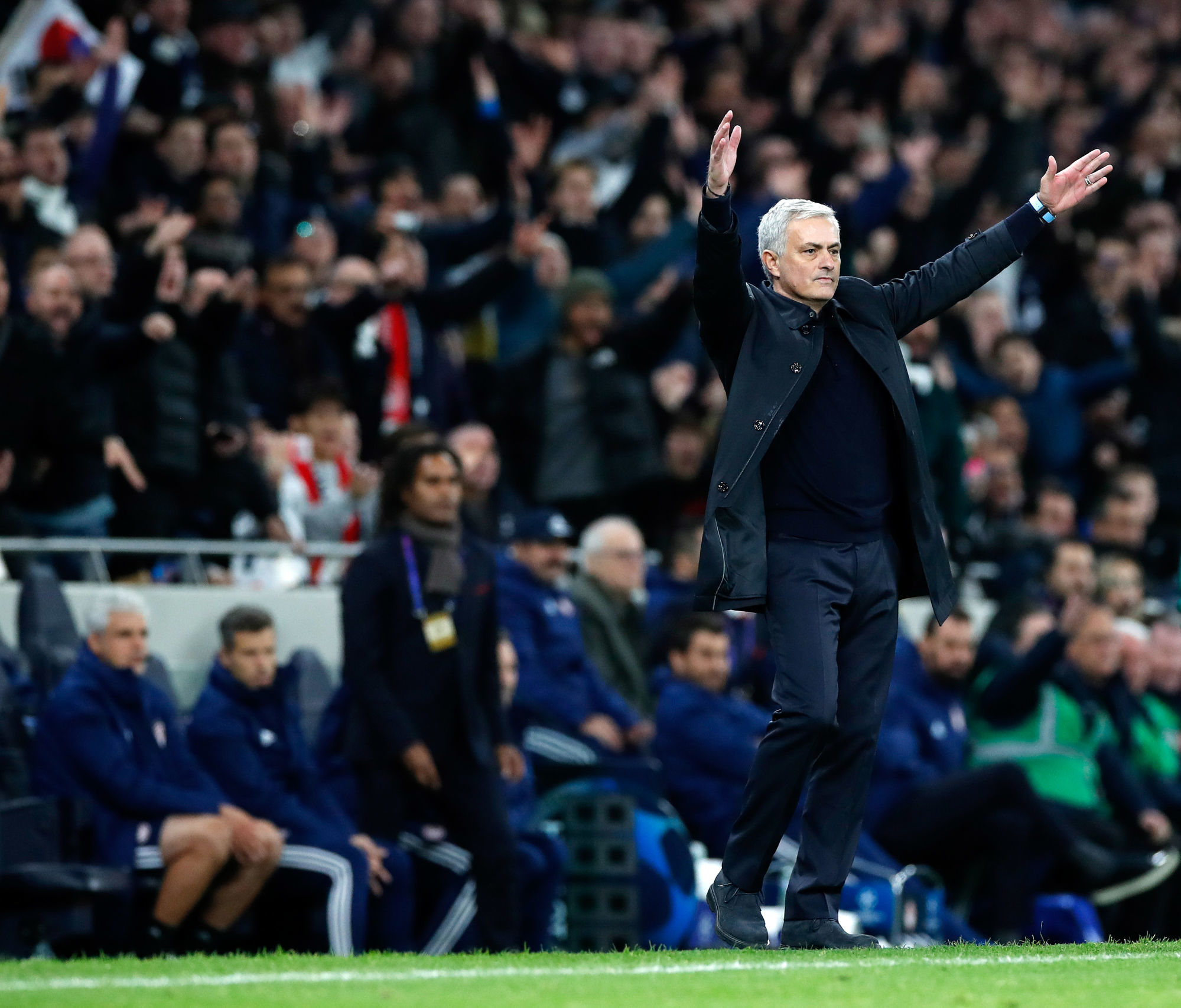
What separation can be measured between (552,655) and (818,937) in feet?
14.0

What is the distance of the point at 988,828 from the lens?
35.0 feet

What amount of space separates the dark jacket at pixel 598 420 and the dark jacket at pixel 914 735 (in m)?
1.78

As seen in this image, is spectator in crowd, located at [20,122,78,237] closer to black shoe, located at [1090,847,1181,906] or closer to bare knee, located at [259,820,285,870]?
bare knee, located at [259,820,285,870]

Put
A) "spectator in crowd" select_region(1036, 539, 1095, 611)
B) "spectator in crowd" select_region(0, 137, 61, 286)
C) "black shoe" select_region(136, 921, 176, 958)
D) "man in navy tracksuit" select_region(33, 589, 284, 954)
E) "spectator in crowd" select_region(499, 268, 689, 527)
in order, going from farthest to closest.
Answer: "spectator in crowd" select_region(1036, 539, 1095, 611), "spectator in crowd" select_region(499, 268, 689, 527), "spectator in crowd" select_region(0, 137, 61, 286), "man in navy tracksuit" select_region(33, 589, 284, 954), "black shoe" select_region(136, 921, 176, 958)

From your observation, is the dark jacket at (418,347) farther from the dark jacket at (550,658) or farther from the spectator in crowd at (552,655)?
the dark jacket at (550,658)

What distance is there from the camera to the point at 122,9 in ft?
41.0

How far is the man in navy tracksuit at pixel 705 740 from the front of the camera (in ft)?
32.3

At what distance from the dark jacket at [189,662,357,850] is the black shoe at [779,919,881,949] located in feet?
9.33

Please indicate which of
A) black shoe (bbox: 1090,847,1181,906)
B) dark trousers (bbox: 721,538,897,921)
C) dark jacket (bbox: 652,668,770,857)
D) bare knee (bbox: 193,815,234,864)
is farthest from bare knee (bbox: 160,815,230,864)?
black shoe (bbox: 1090,847,1181,906)

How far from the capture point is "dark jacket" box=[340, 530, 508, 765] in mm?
8828

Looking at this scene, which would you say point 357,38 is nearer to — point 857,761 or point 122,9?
point 122,9

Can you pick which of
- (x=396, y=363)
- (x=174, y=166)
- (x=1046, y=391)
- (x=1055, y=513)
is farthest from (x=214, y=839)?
(x=1046, y=391)

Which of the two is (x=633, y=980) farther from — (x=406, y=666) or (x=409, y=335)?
(x=409, y=335)

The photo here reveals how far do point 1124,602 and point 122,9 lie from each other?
6.72 metres
